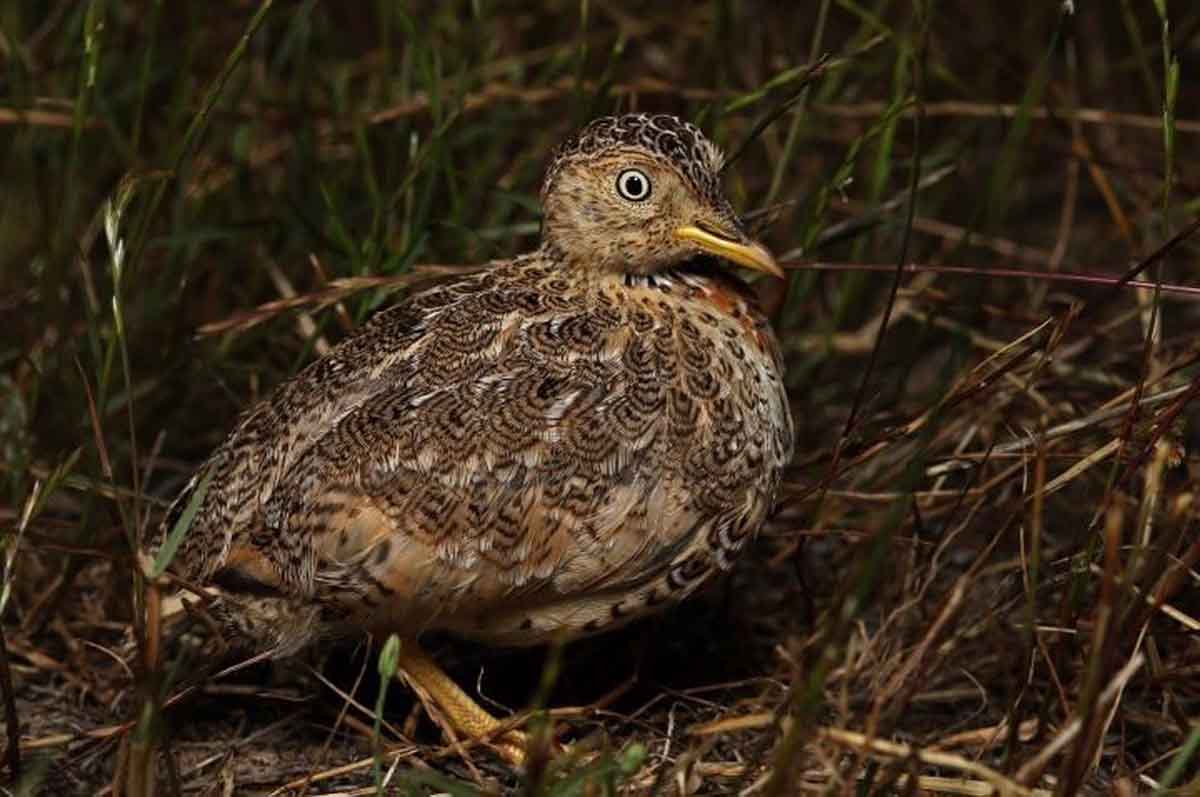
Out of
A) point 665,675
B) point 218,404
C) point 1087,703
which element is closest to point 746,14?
point 218,404

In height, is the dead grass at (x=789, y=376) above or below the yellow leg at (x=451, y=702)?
above

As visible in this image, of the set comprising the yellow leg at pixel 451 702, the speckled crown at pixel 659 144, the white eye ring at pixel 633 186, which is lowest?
the yellow leg at pixel 451 702

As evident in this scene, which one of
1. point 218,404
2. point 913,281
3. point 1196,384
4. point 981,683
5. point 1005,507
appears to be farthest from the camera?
point 913,281

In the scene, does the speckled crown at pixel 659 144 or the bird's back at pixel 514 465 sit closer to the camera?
the bird's back at pixel 514 465

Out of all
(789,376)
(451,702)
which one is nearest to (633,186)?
(451,702)

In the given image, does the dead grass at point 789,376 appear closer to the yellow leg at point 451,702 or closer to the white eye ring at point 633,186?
the yellow leg at point 451,702

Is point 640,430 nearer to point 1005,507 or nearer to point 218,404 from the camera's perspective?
point 1005,507

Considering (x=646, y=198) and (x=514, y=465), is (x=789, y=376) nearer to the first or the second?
(x=646, y=198)

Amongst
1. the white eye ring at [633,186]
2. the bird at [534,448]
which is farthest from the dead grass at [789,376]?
the white eye ring at [633,186]
